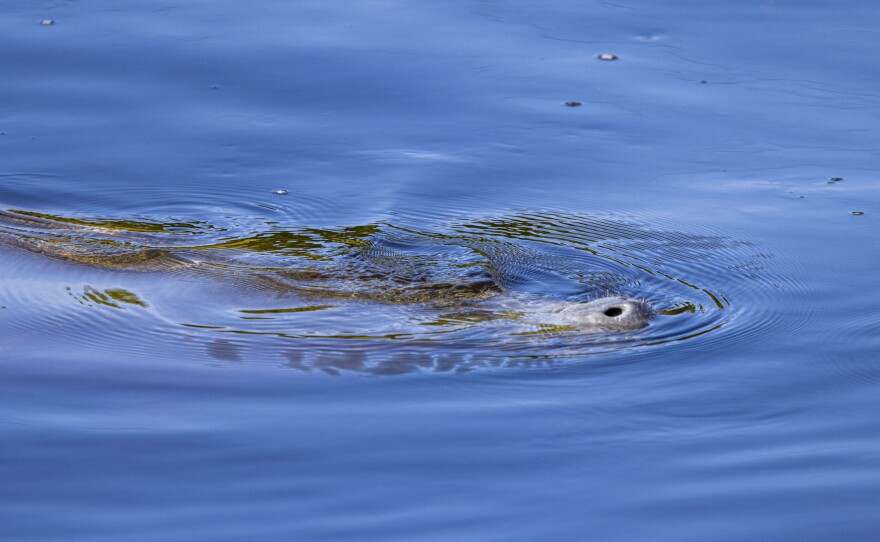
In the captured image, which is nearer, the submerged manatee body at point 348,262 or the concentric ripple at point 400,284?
the concentric ripple at point 400,284

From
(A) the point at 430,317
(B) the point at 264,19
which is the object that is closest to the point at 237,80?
(B) the point at 264,19

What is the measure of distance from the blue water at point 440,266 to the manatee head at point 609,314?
0.07 m

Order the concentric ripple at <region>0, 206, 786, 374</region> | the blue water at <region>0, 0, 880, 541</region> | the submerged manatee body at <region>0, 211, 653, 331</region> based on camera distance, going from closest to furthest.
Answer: the blue water at <region>0, 0, 880, 541</region> → the concentric ripple at <region>0, 206, 786, 374</region> → the submerged manatee body at <region>0, 211, 653, 331</region>

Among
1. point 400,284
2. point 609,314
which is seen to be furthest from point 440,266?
point 609,314

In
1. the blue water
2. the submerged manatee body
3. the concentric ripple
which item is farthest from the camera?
the submerged manatee body

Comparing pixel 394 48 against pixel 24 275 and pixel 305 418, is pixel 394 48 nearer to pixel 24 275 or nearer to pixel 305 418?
pixel 24 275

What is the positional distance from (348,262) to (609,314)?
1.36 metres

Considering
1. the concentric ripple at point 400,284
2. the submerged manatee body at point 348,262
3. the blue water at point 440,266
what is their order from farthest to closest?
1. the submerged manatee body at point 348,262
2. the concentric ripple at point 400,284
3. the blue water at point 440,266

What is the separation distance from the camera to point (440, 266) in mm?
5219

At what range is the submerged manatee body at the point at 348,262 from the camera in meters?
4.73

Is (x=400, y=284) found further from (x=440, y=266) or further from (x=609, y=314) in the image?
(x=609, y=314)

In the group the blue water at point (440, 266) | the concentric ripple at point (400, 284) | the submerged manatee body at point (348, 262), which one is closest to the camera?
the blue water at point (440, 266)

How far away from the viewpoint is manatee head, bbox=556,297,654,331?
4.47m

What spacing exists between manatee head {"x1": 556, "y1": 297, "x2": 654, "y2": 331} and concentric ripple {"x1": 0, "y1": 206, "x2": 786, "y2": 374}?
4cm
